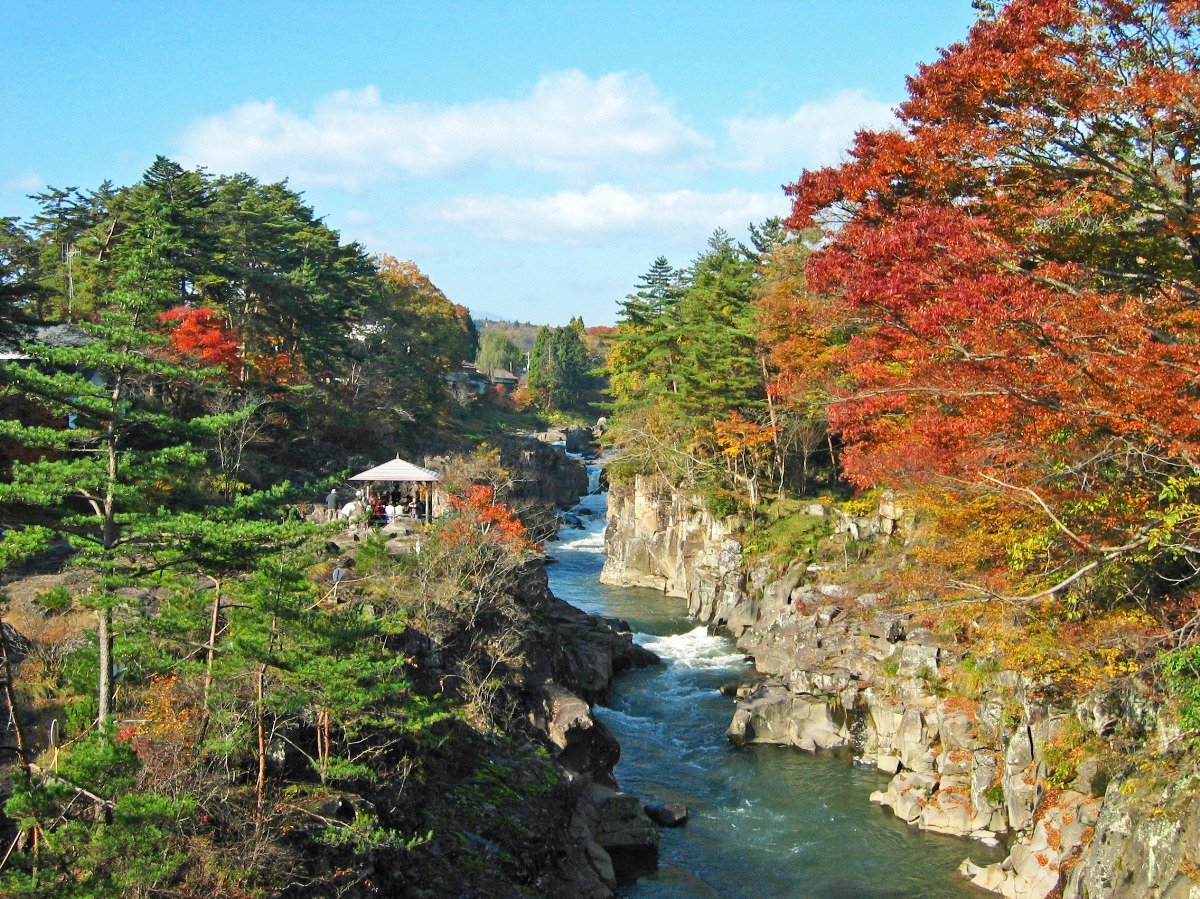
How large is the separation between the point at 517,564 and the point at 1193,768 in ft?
52.2

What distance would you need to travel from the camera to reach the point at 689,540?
143 feet

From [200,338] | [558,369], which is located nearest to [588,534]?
[200,338]

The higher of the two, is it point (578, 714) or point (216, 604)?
point (216, 604)

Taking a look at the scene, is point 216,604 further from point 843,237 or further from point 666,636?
Answer: point 666,636

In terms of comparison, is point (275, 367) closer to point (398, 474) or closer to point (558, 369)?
point (398, 474)

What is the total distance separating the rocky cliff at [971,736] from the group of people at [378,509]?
44.8 feet

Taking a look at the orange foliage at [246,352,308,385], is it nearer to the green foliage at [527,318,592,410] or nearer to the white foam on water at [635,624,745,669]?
the white foam on water at [635,624,745,669]

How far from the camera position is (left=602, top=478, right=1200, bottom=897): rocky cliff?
15.1 m

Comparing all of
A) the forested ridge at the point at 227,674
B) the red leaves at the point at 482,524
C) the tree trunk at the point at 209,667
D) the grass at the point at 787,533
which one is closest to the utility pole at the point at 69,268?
the forested ridge at the point at 227,674

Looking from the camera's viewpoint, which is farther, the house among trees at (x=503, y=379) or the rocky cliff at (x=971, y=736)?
the house among trees at (x=503, y=379)

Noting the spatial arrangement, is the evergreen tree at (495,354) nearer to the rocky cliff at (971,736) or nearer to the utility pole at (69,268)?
the utility pole at (69,268)

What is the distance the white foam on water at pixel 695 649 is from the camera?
1324 inches

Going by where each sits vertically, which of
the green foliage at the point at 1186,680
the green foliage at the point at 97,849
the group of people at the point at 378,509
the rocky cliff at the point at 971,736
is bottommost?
the rocky cliff at the point at 971,736

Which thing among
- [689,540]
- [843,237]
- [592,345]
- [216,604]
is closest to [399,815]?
[216,604]
